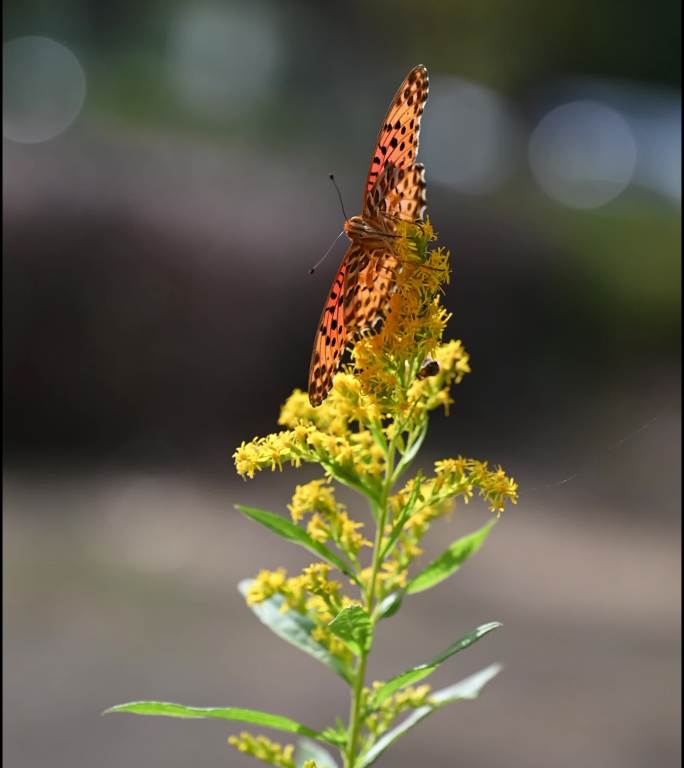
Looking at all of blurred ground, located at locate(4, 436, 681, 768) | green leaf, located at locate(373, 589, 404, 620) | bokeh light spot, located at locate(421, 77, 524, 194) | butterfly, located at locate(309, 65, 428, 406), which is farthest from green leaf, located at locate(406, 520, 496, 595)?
bokeh light spot, located at locate(421, 77, 524, 194)

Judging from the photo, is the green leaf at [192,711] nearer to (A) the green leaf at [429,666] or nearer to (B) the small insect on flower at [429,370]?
(A) the green leaf at [429,666]

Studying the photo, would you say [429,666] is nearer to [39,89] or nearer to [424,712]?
[424,712]

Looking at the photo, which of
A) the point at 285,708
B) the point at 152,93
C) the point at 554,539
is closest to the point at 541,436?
the point at 554,539

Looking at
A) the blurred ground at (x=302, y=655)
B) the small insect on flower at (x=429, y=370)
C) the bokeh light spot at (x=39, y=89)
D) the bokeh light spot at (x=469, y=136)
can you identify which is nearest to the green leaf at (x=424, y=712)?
the small insect on flower at (x=429, y=370)

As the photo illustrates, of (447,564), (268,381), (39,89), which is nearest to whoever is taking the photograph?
(447,564)

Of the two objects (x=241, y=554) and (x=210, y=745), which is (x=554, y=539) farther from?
(x=210, y=745)

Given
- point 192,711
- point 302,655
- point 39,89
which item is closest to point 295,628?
point 192,711
